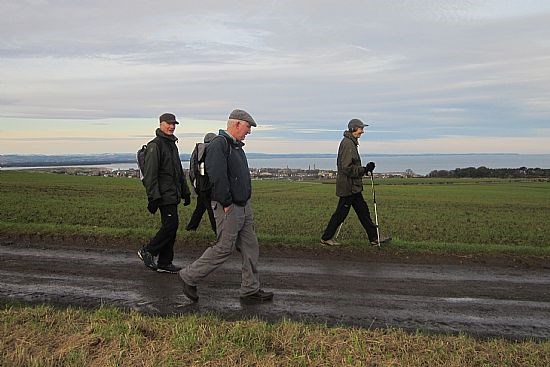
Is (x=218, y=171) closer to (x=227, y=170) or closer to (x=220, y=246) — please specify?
(x=227, y=170)

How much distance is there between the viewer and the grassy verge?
498 centimetres

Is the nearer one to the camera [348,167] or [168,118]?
[168,118]

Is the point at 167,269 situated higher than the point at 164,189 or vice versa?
the point at 164,189

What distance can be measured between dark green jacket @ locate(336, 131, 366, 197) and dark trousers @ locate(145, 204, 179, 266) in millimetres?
3609

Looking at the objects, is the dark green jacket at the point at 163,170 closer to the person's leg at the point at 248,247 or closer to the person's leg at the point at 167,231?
the person's leg at the point at 167,231

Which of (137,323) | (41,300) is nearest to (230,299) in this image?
(137,323)

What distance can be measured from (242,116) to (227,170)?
703 millimetres

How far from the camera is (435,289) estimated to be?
7887 mm

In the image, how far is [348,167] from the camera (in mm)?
10859


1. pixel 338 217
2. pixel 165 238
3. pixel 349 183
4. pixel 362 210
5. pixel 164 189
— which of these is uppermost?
pixel 349 183

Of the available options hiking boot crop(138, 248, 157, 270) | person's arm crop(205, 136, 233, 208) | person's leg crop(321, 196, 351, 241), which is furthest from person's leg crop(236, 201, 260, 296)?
person's leg crop(321, 196, 351, 241)

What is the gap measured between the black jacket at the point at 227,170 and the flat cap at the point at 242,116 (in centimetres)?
23

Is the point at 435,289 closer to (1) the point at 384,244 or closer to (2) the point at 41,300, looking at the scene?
(1) the point at 384,244

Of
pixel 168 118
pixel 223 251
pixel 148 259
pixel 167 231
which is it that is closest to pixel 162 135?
pixel 168 118
